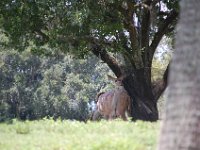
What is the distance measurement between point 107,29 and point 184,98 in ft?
49.5

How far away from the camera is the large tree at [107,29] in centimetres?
2031

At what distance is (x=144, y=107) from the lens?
23.4 m

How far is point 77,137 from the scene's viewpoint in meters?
9.12

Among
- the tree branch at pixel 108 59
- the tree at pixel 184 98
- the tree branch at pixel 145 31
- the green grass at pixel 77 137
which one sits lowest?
the green grass at pixel 77 137

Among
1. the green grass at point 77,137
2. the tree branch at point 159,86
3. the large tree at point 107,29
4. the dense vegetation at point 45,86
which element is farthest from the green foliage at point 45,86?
the green grass at point 77,137

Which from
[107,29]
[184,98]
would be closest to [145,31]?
[107,29]

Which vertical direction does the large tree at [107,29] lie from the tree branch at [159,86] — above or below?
above

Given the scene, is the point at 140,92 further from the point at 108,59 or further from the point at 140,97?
the point at 108,59

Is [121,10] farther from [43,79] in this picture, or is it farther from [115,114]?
[43,79]

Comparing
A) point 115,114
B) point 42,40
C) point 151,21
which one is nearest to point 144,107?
point 115,114

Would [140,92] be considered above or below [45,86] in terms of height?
below

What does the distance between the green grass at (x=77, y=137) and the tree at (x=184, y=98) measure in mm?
2232

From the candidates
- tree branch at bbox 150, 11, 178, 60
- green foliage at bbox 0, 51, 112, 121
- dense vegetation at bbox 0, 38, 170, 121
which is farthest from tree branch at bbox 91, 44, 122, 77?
dense vegetation at bbox 0, 38, 170, 121

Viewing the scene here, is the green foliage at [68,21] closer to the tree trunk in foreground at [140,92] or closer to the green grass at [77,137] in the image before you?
the tree trunk in foreground at [140,92]
